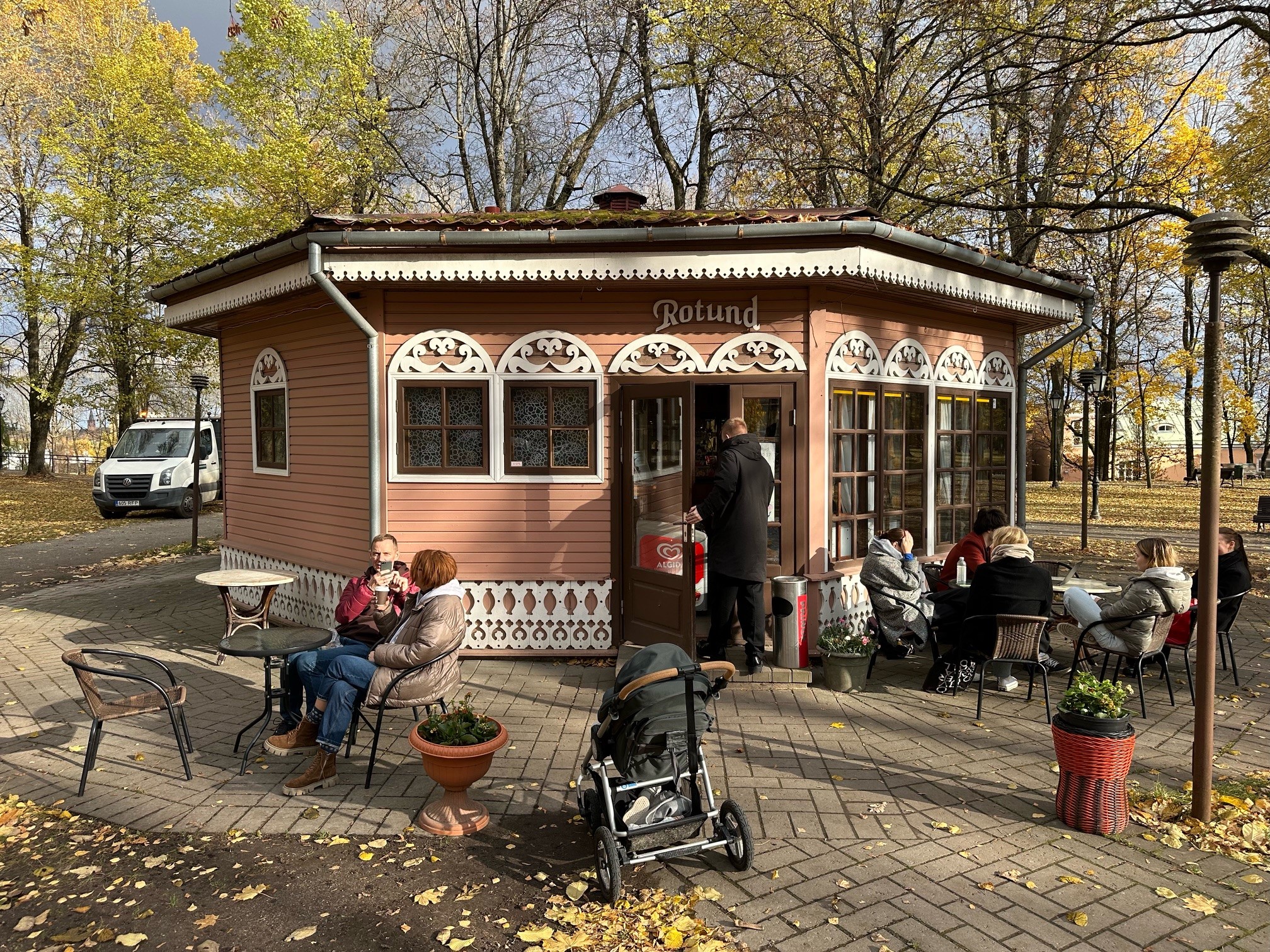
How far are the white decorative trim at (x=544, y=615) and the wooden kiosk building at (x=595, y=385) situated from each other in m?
0.02

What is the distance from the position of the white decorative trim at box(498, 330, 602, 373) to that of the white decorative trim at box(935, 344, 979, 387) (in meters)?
3.76

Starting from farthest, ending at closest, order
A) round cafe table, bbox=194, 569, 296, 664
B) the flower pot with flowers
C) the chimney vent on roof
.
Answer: the chimney vent on roof, round cafe table, bbox=194, 569, 296, 664, the flower pot with flowers

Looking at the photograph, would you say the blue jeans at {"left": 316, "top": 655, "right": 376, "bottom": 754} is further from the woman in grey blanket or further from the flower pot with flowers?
the woman in grey blanket

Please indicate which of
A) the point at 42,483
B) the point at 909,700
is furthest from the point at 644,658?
the point at 42,483

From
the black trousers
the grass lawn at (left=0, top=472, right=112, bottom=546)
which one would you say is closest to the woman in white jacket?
the black trousers

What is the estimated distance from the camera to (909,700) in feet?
19.5

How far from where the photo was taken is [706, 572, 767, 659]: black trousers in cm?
623

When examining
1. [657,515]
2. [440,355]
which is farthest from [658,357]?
[440,355]

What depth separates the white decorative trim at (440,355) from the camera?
7.02 meters

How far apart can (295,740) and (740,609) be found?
3.32 meters

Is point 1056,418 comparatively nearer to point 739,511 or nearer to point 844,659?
point 844,659

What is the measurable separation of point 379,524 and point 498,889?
13.8 feet

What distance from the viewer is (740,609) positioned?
629cm

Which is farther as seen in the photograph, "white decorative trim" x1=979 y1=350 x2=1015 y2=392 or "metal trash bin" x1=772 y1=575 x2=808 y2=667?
"white decorative trim" x1=979 y1=350 x2=1015 y2=392
